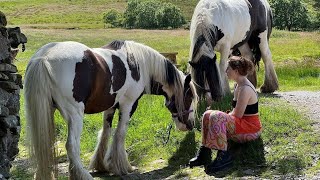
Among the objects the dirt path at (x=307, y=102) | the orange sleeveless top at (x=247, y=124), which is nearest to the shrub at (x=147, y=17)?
the dirt path at (x=307, y=102)

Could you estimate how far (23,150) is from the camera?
8.91 meters

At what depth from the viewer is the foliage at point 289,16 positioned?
66062 millimetres

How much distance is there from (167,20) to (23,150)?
203 ft

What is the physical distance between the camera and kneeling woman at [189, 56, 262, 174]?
6.55 metres

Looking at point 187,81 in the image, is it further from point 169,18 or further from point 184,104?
point 169,18

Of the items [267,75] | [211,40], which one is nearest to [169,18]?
[267,75]

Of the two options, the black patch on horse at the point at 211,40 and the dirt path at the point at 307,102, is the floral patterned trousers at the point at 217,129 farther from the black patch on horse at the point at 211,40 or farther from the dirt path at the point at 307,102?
the black patch on horse at the point at 211,40

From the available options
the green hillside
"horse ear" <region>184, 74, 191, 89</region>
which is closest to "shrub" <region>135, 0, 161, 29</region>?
the green hillside

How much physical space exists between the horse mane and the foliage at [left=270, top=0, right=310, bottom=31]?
6080 centimetres

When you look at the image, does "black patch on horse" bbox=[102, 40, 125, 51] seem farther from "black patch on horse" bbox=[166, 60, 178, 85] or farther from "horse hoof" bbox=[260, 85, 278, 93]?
"horse hoof" bbox=[260, 85, 278, 93]

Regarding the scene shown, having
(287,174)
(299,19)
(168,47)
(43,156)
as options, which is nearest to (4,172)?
(43,156)

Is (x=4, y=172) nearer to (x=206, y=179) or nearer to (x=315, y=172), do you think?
(x=206, y=179)

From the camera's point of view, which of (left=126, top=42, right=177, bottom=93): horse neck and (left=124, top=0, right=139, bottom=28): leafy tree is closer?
(left=126, top=42, right=177, bottom=93): horse neck

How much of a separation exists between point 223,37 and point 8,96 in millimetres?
4295
